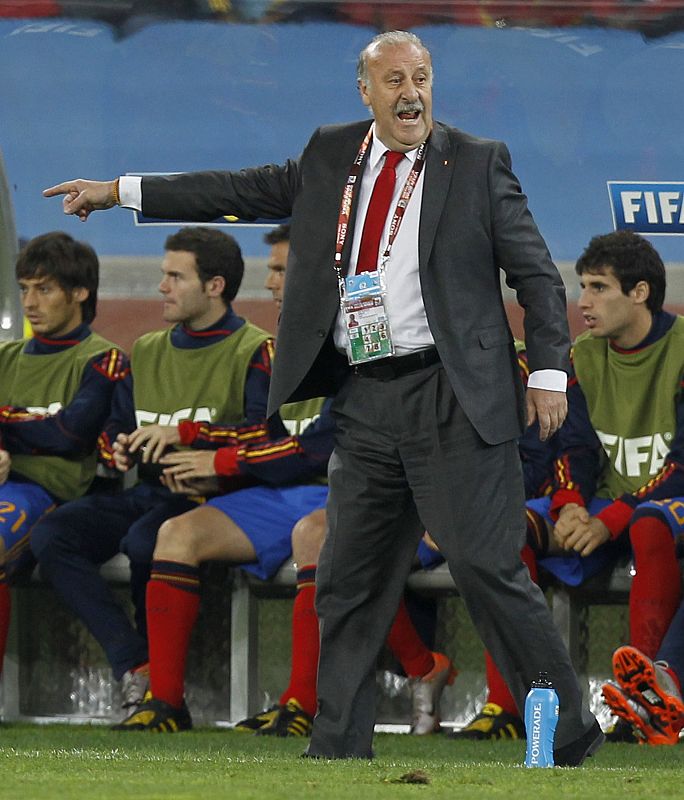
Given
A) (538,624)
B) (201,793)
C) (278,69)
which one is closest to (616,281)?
(278,69)

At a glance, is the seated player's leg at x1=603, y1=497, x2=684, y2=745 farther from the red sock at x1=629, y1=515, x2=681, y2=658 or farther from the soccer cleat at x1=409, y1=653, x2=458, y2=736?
the soccer cleat at x1=409, y1=653, x2=458, y2=736

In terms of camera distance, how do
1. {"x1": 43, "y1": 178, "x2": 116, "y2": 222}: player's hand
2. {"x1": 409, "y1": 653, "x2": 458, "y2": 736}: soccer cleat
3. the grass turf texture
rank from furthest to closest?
{"x1": 409, "y1": 653, "x2": 458, "y2": 736}: soccer cleat, {"x1": 43, "y1": 178, "x2": 116, "y2": 222}: player's hand, the grass turf texture

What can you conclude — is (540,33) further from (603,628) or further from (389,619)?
(389,619)

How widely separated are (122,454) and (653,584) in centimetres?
169

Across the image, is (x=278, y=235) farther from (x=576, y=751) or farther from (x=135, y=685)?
(x=576, y=751)

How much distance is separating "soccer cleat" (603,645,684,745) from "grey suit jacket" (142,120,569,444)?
3.47 ft

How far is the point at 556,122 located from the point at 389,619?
2.57m

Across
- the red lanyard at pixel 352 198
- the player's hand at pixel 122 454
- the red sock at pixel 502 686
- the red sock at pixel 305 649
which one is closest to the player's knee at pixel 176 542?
the player's hand at pixel 122 454

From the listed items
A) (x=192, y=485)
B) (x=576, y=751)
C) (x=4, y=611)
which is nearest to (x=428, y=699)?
(x=192, y=485)

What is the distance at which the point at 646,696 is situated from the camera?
15.6 ft

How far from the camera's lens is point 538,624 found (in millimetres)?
3822

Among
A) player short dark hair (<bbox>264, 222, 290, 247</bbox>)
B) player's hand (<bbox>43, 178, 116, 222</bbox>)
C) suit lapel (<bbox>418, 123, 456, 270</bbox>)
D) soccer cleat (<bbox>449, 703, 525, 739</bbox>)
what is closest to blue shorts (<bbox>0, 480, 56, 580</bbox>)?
player short dark hair (<bbox>264, 222, 290, 247</bbox>)

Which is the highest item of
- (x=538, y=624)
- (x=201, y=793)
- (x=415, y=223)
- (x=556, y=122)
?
(x=556, y=122)

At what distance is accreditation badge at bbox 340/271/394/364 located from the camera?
12.7 feet
